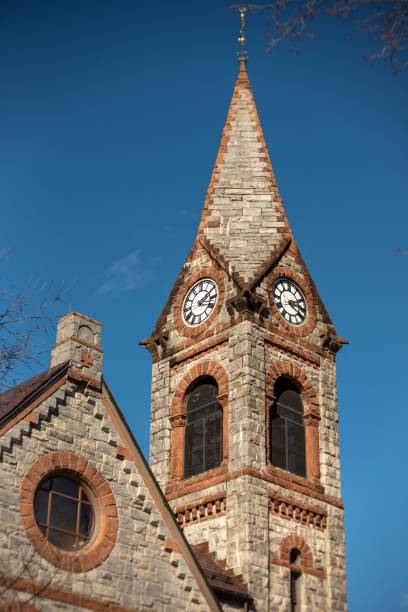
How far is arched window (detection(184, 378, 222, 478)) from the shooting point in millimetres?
31625

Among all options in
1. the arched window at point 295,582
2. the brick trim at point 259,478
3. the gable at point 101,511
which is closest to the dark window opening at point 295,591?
the arched window at point 295,582

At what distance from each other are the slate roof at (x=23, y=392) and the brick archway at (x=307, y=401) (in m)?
9.60

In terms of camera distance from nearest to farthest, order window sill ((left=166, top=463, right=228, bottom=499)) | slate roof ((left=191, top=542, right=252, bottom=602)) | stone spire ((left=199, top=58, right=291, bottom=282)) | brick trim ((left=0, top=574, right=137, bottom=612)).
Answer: brick trim ((left=0, top=574, right=137, bottom=612))
slate roof ((left=191, top=542, right=252, bottom=602))
window sill ((left=166, top=463, right=228, bottom=499))
stone spire ((left=199, top=58, right=291, bottom=282))

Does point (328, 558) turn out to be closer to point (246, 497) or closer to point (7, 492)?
point (246, 497)

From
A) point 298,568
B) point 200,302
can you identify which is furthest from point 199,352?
point 298,568

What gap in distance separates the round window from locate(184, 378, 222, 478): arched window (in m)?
9.59

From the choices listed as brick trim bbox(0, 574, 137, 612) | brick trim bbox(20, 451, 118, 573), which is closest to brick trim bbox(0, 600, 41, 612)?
brick trim bbox(0, 574, 137, 612)

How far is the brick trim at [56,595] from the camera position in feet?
64.3

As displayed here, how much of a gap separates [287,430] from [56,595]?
13097 mm

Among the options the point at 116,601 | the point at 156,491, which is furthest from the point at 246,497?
the point at 116,601

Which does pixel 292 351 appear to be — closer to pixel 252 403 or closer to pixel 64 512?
pixel 252 403

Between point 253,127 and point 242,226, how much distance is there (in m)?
5.21

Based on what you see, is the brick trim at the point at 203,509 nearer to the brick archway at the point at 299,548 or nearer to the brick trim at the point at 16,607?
the brick archway at the point at 299,548

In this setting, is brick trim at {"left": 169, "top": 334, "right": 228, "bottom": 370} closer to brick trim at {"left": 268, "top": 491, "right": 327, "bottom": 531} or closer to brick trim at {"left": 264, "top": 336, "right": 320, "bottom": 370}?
brick trim at {"left": 264, "top": 336, "right": 320, "bottom": 370}
